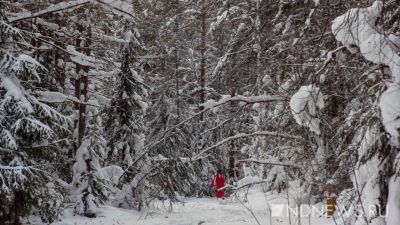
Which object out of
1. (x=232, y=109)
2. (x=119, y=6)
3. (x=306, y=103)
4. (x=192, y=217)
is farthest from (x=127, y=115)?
(x=306, y=103)

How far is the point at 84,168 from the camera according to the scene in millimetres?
14211

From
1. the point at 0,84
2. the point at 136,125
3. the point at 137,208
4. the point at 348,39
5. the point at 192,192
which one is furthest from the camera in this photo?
the point at 192,192

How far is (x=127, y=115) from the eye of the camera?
1728 cm

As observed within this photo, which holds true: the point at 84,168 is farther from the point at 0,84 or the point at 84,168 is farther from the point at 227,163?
the point at 227,163

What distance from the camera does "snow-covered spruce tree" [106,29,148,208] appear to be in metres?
16.5

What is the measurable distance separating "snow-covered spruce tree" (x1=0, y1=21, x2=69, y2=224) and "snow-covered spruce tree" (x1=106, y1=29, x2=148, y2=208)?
6.36m

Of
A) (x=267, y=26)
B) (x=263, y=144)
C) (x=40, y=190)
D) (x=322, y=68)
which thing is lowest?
(x=40, y=190)

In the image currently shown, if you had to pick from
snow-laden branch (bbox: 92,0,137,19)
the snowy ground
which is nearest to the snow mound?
snow-laden branch (bbox: 92,0,137,19)

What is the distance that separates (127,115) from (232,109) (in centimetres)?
740

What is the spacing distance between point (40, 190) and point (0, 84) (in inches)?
93.4

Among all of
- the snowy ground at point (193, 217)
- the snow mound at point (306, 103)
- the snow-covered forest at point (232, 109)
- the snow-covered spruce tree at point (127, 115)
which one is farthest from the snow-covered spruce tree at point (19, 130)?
the snow-covered spruce tree at point (127, 115)

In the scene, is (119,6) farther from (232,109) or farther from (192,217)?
(192,217)

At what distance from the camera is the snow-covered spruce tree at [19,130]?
29.0 ft

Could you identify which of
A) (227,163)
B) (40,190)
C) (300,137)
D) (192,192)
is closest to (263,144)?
(300,137)
